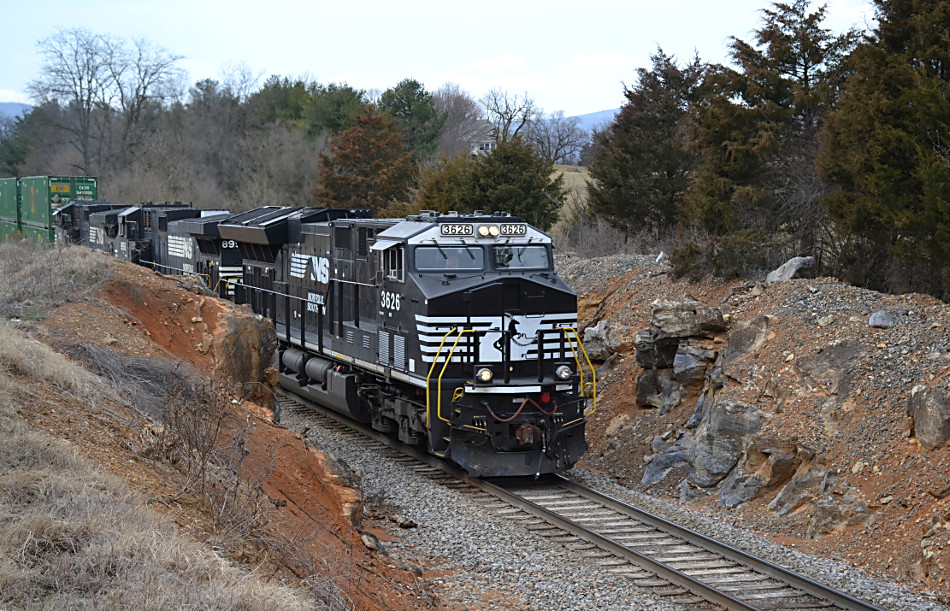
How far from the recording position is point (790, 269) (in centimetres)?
1609

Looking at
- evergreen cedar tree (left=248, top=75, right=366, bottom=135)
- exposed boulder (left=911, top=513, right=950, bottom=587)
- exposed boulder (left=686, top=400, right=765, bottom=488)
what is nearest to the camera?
exposed boulder (left=911, top=513, right=950, bottom=587)

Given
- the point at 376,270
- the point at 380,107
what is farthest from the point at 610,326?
the point at 380,107

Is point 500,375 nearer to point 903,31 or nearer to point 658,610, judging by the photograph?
point 658,610

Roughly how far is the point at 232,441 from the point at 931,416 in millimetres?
8397

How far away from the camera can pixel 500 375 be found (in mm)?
12844

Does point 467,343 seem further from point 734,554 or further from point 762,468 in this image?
point 734,554

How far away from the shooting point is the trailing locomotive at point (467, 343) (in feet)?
41.7

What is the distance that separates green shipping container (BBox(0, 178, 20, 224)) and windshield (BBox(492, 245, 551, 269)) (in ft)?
102

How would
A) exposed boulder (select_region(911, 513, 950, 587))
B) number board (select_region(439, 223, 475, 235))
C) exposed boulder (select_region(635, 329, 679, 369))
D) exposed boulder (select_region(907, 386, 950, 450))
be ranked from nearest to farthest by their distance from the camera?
exposed boulder (select_region(911, 513, 950, 587))
exposed boulder (select_region(907, 386, 950, 450))
number board (select_region(439, 223, 475, 235))
exposed boulder (select_region(635, 329, 679, 369))

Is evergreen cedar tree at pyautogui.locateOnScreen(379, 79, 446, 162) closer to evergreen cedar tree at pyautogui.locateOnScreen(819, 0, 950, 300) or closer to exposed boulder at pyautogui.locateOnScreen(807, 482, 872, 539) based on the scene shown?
evergreen cedar tree at pyautogui.locateOnScreen(819, 0, 950, 300)

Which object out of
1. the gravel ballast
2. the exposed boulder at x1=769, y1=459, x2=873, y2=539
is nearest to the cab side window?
the gravel ballast

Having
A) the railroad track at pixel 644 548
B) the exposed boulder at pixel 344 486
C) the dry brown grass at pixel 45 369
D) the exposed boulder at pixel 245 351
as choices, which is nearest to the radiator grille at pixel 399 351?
the railroad track at pixel 644 548

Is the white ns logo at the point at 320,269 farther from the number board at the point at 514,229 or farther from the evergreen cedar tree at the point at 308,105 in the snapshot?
the evergreen cedar tree at the point at 308,105

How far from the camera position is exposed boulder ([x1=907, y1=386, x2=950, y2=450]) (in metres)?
10.8
